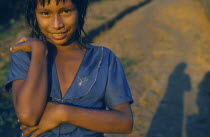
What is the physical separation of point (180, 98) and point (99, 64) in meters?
4.02

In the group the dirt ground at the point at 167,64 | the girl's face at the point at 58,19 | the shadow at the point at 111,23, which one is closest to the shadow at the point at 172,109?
the dirt ground at the point at 167,64

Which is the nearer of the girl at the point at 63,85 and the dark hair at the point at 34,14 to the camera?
the girl at the point at 63,85

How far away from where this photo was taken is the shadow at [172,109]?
182 inches

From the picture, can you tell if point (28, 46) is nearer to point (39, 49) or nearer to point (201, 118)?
point (39, 49)

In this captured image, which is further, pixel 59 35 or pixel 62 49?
pixel 62 49

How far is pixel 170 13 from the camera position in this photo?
34.6 feet

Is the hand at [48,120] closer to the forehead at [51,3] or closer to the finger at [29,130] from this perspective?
the finger at [29,130]

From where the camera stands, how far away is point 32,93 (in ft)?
5.49

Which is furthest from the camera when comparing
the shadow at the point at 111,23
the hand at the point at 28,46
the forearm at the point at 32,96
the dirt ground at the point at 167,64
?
the shadow at the point at 111,23

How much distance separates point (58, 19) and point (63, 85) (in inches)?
14.4

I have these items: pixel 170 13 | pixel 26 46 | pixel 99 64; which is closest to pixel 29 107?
pixel 26 46

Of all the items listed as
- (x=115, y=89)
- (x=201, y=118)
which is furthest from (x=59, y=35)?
(x=201, y=118)

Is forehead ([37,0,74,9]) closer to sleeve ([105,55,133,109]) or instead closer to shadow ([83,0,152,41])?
sleeve ([105,55,133,109])

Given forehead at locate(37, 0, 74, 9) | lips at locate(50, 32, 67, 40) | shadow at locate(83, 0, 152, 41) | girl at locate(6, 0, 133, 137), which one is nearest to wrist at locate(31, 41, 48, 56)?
girl at locate(6, 0, 133, 137)
